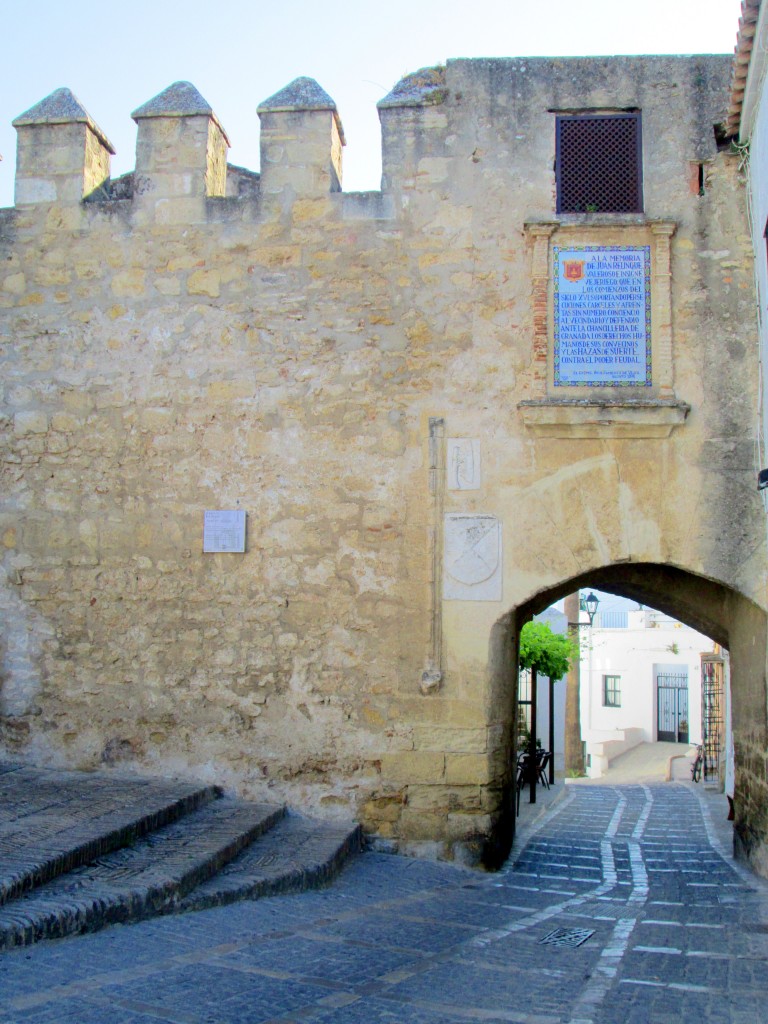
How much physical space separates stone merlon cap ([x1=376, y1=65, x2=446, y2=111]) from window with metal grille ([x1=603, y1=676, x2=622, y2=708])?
27.6m

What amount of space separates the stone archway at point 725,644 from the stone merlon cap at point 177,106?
14.1ft

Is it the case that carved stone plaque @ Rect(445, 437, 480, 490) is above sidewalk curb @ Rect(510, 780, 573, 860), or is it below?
above

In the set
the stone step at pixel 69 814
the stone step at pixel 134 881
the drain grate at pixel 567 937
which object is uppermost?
the stone step at pixel 69 814

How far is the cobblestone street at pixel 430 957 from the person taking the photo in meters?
3.56

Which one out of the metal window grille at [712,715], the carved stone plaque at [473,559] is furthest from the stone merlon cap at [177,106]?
the metal window grille at [712,715]

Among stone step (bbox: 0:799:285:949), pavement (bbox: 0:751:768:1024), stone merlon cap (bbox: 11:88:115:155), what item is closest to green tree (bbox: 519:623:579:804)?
pavement (bbox: 0:751:768:1024)

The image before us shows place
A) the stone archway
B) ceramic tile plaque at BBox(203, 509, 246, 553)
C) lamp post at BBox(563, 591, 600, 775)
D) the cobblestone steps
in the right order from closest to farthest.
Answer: the cobblestone steps < the stone archway < ceramic tile plaque at BBox(203, 509, 246, 553) < lamp post at BBox(563, 591, 600, 775)

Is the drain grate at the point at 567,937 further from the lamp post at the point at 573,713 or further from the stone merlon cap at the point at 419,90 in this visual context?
the lamp post at the point at 573,713

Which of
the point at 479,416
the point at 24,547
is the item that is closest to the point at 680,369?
the point at 479,416

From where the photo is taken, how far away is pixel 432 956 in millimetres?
4445

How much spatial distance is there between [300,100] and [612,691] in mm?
28270

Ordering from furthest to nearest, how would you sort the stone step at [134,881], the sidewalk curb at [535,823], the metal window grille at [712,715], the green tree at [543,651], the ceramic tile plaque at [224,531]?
the metal window grille at [712,715] < the green tree at [543,651] < the sidewalk curb at [535,823] < the ceramic tile plaque at [224,531] < the stone step at [134,881]

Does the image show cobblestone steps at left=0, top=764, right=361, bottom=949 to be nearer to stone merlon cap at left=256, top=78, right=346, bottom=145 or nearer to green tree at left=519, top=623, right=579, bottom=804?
stone merlon cap at left=256, top=78, right=346, bottom=145

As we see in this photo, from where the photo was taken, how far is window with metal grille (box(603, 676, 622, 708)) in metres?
32.3
